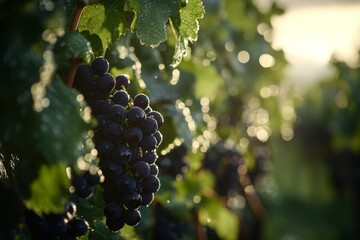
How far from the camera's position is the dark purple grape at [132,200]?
4.14 ft

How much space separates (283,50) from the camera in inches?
160

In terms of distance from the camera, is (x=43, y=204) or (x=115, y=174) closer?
(x=43, y=204)

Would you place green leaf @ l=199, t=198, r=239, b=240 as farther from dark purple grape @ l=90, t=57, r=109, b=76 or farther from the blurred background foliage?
dark purple grape @ l=90, t=57, r=109, b=76

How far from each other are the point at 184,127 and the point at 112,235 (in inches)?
21.5

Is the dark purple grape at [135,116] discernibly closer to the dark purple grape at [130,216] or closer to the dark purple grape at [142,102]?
the dark purple grape at [142,102]

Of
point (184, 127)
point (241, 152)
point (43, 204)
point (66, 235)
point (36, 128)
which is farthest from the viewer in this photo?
point (241, 152)

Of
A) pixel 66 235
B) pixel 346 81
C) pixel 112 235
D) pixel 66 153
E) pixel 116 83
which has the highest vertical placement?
pixel 66 153

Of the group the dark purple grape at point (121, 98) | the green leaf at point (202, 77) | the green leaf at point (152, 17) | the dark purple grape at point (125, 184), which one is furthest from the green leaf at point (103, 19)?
the green leaf at point (202, 77)

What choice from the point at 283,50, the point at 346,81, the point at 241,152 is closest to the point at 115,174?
the point at 241,152

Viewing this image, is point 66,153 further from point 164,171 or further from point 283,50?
point 283,50

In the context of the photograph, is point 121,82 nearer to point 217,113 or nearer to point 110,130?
point 110,130

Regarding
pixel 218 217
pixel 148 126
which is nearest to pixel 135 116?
pixel 148 126

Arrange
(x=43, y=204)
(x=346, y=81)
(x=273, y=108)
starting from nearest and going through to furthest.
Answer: (x=43, y=204)
(x=273, y=108)
(x=346, y=81)

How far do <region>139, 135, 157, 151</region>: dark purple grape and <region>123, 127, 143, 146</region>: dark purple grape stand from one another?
0.08 feet
